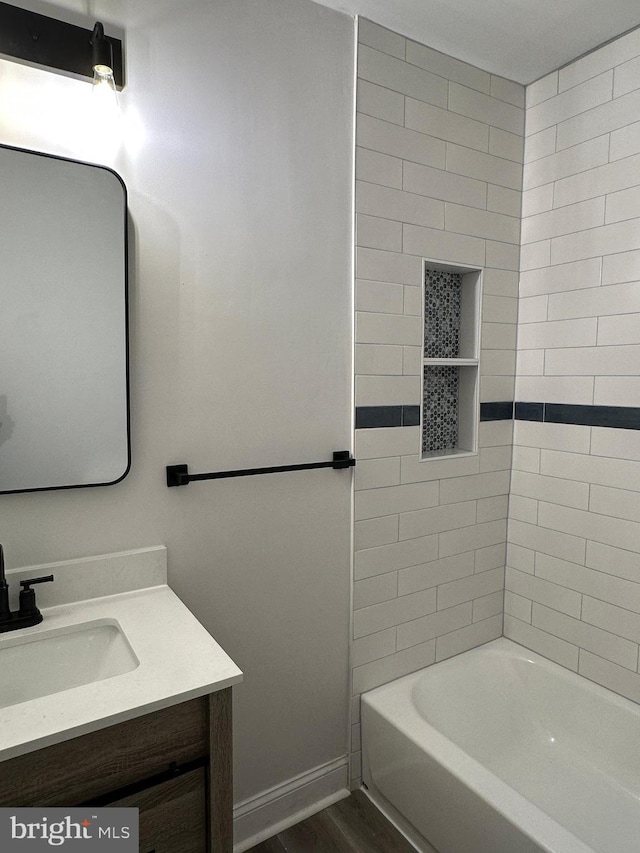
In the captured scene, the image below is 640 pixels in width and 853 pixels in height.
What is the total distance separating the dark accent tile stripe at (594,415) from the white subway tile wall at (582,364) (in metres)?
0.02

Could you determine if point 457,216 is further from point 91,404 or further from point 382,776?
point 382,776

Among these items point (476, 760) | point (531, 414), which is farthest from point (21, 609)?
point (531, 414)

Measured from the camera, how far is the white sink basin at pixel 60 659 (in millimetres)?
1233

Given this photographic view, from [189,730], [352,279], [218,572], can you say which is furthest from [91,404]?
[352,279]

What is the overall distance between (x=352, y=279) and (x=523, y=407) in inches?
36.2

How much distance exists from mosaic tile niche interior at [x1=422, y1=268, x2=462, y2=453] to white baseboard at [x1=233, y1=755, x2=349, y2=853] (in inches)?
46.7

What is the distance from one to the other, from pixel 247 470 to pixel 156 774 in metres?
0.81

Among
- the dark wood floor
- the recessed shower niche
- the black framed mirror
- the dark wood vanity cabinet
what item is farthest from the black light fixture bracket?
the dark wood floor

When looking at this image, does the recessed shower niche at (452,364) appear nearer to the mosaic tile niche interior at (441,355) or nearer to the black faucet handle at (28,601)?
the mosaic tile niche interior at (441,355)

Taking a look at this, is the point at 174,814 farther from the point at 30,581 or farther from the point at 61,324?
the point at 61,324

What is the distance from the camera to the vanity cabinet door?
1.08m

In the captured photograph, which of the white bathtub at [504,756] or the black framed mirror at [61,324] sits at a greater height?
the black framed mirror at [61,324]

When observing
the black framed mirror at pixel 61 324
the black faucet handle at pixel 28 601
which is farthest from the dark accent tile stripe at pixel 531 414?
the black faucet handle at pixel 28 601

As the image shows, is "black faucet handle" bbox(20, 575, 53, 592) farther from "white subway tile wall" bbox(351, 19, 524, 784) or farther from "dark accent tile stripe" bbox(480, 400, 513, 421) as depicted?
"dark accent tile stripe" bbox(480, 400, 513, 421)
